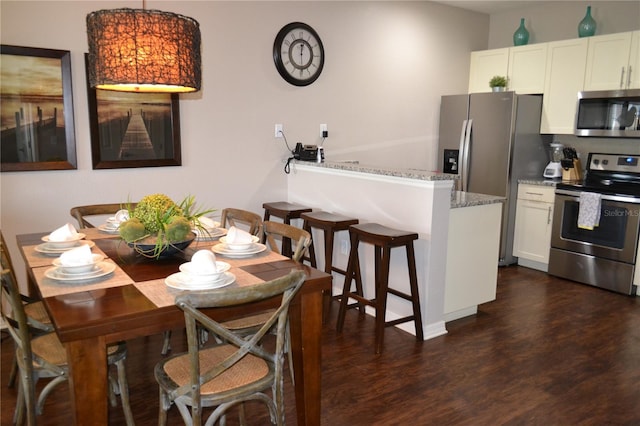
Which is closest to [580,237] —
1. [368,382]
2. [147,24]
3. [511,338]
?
[511,338]

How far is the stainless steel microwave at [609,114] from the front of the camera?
14.2ft

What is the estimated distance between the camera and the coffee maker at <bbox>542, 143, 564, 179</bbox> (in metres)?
4.92

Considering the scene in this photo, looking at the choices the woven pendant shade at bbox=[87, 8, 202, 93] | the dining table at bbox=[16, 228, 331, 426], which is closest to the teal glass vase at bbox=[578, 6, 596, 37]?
the dining table at bbox=[16, 228, 331, 426]

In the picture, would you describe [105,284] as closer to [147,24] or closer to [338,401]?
[147,24]

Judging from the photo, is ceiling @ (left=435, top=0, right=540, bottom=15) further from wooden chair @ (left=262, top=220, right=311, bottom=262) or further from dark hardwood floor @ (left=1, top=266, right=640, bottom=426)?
wooden chair @ (left=262, top=220, right=311, bottom=262)

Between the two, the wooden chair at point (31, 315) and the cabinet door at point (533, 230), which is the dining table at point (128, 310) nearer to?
the wooden chair at point (31, 315)

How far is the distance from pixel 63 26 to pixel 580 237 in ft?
14.7

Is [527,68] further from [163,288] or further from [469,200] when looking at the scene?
[163,288]

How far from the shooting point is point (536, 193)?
4801 mm

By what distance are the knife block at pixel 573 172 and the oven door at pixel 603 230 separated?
0.36 m

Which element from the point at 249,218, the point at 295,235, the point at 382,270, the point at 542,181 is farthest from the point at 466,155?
the point at 295,235

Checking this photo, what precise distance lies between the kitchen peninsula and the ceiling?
2.65 meters

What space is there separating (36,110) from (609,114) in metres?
4.70

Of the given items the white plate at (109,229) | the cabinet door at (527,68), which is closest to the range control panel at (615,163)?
the cabinet door at (527,68)
